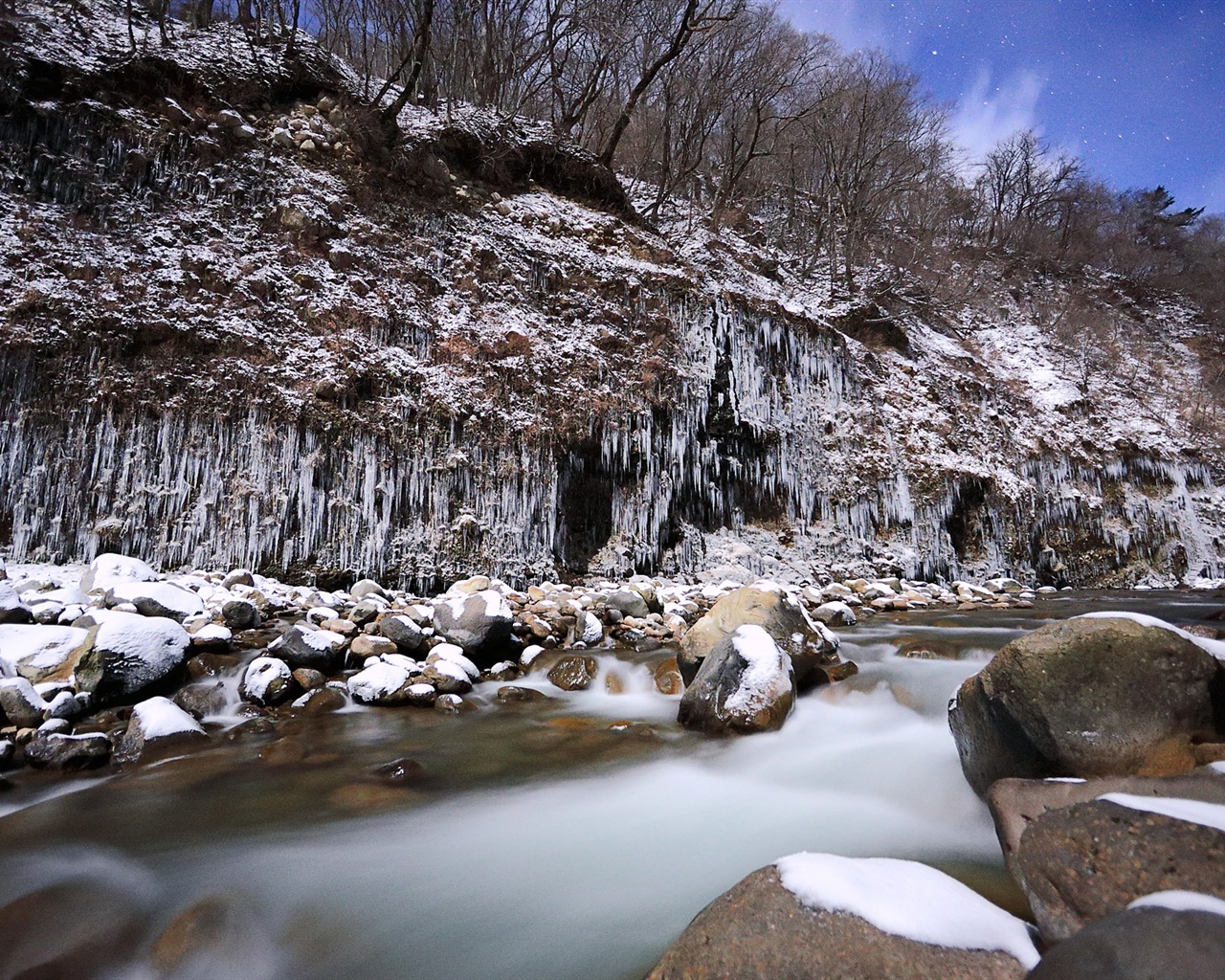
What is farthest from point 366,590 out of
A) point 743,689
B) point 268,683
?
point 743,689

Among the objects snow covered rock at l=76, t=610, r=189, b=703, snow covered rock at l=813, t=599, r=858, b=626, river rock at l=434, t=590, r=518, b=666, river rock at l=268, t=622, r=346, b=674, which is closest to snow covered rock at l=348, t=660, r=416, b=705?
river rock at l=268, t=622, r=346, b=674

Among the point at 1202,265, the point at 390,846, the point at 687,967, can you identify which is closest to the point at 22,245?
the point at 390,846

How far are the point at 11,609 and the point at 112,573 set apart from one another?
1.29 metres

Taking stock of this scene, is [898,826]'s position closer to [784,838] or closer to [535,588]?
[784,838]

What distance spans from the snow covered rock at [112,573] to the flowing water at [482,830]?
272 centimetres

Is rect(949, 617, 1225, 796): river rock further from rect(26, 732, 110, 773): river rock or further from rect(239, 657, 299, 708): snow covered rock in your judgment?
rect(26, 732, 110, 773): river rock

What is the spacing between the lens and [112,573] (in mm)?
5449

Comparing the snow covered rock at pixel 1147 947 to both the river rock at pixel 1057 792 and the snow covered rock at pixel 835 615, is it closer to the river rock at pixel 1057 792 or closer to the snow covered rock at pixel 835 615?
the river rock at pixel 1057 792

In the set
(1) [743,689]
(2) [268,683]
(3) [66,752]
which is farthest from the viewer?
(2) [268,683]

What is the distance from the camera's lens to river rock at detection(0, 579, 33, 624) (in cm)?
417

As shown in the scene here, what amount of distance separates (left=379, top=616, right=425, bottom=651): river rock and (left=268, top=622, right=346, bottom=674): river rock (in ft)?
1.52

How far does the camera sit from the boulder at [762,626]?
15.0 feet

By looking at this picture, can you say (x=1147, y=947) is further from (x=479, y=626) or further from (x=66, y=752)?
(x=479, y=626)

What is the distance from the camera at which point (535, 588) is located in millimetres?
7676
